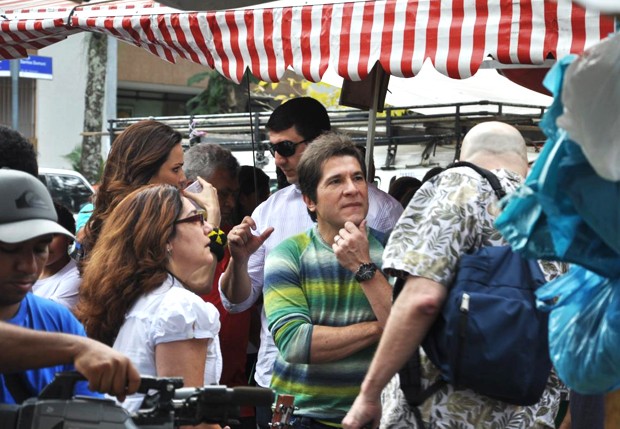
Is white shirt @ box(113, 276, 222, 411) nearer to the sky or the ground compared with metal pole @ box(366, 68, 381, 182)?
nearer to the ground

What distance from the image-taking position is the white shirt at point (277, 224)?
188 inches

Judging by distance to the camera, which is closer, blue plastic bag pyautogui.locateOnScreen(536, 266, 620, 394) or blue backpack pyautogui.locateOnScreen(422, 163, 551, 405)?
blue plastic bag pyautogui.locateOnScreen(536, 266, 620, 394)

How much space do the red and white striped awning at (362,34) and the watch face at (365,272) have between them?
1.15 metres

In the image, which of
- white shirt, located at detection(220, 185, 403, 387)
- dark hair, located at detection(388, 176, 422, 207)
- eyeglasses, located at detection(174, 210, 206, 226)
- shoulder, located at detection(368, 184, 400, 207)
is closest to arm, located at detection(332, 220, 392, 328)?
eyeglasses, located at detection(174, 210, 206, 226)

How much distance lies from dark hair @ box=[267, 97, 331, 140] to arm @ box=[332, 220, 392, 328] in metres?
1.40

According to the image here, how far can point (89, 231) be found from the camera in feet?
14.7

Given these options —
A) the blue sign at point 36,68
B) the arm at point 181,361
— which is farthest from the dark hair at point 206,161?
the blue sign at point 36,68

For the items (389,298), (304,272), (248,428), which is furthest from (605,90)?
(248,428)

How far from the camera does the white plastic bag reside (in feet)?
7.02

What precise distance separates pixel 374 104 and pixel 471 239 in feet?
9.04

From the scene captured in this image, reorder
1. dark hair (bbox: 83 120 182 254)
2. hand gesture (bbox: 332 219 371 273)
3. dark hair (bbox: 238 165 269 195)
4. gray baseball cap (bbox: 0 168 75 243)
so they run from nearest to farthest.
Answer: gray baseball cap (bbox: 0 168 75 243) → hand gesture (bbox: 332 219 371 273) → dark hair (bbox: 83 120 182 254) → dark hair (bbox: 238 165 269 195)

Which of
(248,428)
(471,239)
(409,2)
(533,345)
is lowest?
(248,428)

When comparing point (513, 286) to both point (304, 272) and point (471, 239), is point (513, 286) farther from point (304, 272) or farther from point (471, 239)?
point (304, 272)

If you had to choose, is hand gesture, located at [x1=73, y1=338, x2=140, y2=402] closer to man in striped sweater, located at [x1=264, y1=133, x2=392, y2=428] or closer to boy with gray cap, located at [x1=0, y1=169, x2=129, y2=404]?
boy with gray cap, located at [x1=0, y1=169, x2=129, y2=404]
